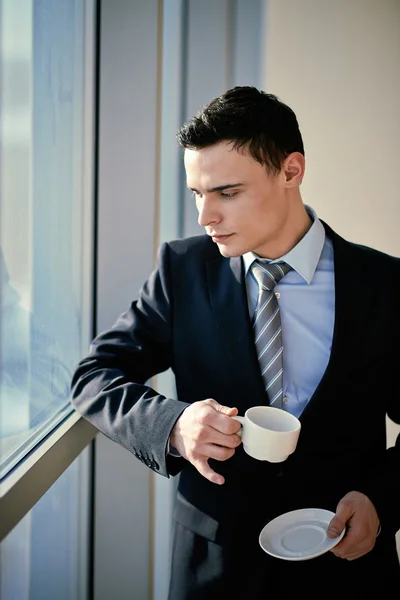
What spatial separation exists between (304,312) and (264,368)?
176 mm

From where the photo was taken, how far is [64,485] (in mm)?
1420

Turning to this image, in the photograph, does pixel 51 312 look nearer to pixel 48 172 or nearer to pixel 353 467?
pixel 48 172

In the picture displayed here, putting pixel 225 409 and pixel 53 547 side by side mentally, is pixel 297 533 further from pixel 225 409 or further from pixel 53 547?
pixel 53 547


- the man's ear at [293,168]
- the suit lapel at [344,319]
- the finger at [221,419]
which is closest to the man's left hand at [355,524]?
the suit lapel at [344,319]

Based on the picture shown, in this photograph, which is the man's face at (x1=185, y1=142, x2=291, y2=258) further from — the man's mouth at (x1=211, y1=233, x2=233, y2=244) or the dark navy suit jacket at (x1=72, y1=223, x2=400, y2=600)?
the dark navy suit jacket at (x1=72, y1=223, x2=400, y2=600)

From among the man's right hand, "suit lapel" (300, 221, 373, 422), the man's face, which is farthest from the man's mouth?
the man's right hand

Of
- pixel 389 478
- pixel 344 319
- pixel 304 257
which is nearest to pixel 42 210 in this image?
pixel 304 257

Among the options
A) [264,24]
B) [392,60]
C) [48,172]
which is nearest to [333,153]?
[392,60]

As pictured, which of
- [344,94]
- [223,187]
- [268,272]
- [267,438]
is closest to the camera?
[267,438]

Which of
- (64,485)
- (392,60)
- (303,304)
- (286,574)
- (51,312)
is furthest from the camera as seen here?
(392,60)

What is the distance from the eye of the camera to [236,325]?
115 cm

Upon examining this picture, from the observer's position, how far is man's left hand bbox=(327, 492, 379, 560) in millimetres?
1000

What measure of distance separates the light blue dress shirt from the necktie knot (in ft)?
0.04

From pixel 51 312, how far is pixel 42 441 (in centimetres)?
33
